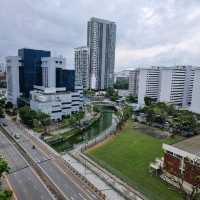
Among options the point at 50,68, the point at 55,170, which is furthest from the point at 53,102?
the point at 55,170

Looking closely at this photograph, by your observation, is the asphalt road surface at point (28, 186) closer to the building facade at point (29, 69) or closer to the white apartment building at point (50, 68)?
the white apartment building at point (50, 68)

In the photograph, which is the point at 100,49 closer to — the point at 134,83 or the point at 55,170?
the point at 134,83

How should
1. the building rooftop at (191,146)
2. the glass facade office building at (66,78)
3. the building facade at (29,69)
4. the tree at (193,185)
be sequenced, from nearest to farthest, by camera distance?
1. the tree at (193,185)
2. the building rooftop at (191,146)
3. the glass facade office building at (66,78)
4. the building facade at (29,69)

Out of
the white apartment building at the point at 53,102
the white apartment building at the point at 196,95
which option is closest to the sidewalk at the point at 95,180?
the white apartment building at the point at 53,102

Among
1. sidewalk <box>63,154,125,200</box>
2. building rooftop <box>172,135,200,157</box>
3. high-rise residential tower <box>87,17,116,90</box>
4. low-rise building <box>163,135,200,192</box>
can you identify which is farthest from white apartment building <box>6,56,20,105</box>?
high-rise residential tower <box>87,17,116,90</box>

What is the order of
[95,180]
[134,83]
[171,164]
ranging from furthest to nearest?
[134,83] < [171,164] < [95,180]

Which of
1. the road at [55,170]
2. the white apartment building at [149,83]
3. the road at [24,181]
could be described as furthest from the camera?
the white apartment building at [149,83]

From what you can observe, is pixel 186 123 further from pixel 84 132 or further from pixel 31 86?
pixel 31 86
